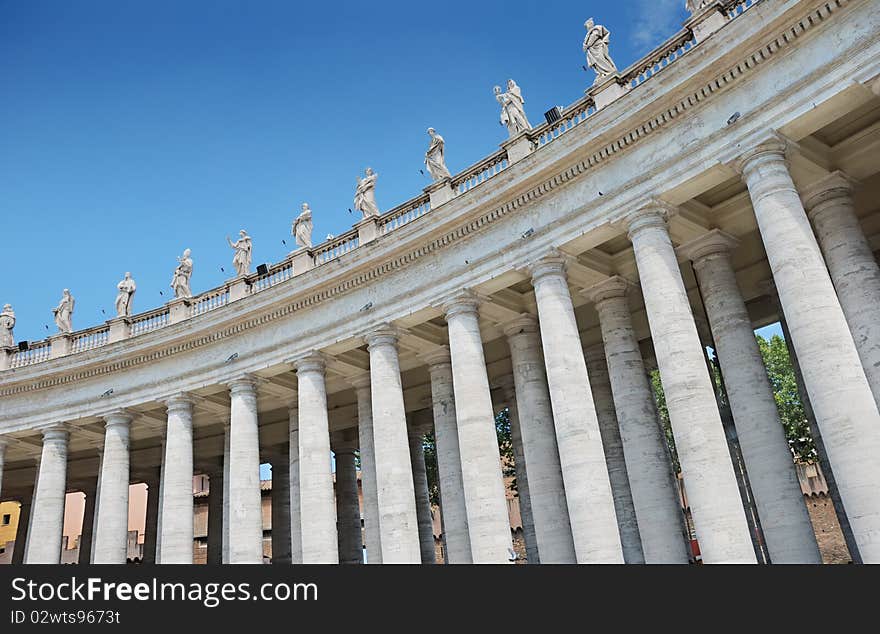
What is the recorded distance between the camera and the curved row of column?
22203mm

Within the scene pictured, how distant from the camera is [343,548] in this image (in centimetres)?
4716

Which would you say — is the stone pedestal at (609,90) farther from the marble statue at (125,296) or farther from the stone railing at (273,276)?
the marble statue at (125,296)

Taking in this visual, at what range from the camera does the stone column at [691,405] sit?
22.8m

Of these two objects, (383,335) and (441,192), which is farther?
(441,192)

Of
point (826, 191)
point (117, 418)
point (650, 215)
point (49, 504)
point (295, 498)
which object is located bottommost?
point (295, 498)

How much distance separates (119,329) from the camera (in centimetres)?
4397

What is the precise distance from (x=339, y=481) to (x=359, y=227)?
19.8 m

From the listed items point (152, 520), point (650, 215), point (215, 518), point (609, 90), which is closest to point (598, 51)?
point (609, 90)

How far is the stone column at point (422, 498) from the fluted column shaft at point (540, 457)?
45.1 feet

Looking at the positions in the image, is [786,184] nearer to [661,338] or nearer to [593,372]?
[661,338]

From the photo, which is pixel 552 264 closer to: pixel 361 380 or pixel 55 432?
pixel 361 380

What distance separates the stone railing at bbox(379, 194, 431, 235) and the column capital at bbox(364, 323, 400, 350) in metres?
4.74

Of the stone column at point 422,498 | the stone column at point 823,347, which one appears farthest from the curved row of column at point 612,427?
the stone column at point 422,498

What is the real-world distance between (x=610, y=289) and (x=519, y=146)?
741cm
